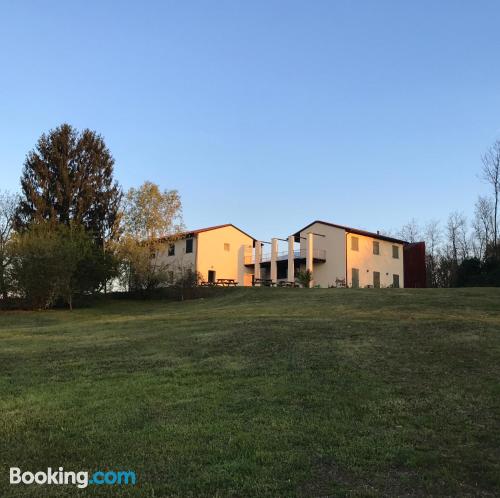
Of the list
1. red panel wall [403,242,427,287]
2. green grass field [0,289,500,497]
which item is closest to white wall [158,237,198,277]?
red panel wall [403,242,427,287]

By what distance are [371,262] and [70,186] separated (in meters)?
25.4

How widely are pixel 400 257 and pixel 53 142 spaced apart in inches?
1238

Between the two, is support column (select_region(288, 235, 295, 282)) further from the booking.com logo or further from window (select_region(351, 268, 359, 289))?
the booking.com logo

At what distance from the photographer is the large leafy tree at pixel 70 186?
121 ft

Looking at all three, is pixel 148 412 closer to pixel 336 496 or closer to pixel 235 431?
pixel 235 431

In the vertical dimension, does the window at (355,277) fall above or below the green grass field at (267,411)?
above

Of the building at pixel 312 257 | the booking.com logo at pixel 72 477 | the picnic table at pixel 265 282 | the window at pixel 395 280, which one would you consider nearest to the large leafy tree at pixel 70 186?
the building at pixel 312 257

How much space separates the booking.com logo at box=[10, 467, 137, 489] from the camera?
14.8ft

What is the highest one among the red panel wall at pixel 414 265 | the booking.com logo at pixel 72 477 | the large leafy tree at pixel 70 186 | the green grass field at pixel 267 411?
the large leafy tree at pixel 70 186

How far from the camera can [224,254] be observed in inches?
1907

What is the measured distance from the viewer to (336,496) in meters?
4.16

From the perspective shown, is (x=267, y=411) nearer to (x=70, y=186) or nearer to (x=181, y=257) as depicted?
A: (x=70, y=186)

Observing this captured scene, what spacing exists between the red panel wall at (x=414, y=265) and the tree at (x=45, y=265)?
1279 inches

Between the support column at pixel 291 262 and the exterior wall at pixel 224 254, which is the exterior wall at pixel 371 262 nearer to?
the support column at pixel 291 262
